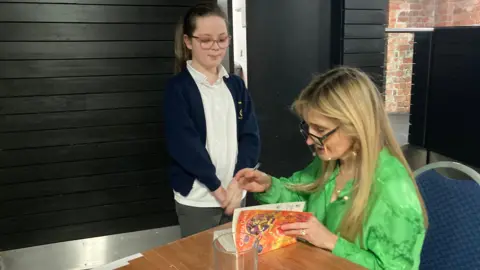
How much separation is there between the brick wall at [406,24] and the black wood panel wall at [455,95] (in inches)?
90.4

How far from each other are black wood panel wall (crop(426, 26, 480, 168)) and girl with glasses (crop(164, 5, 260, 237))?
77.3 inches

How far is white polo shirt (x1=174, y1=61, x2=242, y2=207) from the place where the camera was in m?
1.91

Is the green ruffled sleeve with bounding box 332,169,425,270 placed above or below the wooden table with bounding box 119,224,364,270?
above

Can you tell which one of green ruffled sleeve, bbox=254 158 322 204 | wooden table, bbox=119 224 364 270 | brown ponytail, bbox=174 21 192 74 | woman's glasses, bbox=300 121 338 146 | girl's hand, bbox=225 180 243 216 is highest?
brown ponytail, bbox=174 21 192 74

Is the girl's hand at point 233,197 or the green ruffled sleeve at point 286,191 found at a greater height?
the green ruffled sleeve at point 286,191

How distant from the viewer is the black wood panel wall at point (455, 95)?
10.3 ft

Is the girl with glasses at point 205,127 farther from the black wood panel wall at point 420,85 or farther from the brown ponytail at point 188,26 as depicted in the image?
the black wood panel wall at point 420,85

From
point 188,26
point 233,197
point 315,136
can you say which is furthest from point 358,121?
point 188,26

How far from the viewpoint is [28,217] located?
2.66 m

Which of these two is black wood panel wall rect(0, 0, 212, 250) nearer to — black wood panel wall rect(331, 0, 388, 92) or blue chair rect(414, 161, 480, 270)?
black wood panel wall rect(331, 0, 388, 92)

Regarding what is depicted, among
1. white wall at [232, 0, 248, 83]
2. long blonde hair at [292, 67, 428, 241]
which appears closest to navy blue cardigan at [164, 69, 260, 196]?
long blonde hair at [292, 67, 428, 241]

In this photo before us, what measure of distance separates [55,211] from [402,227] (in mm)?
2181

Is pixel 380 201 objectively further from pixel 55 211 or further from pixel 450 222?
pixel 55 211

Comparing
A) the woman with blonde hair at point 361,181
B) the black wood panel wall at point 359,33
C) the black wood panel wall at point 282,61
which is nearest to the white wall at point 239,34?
the black wood panel wall at point 282,61
